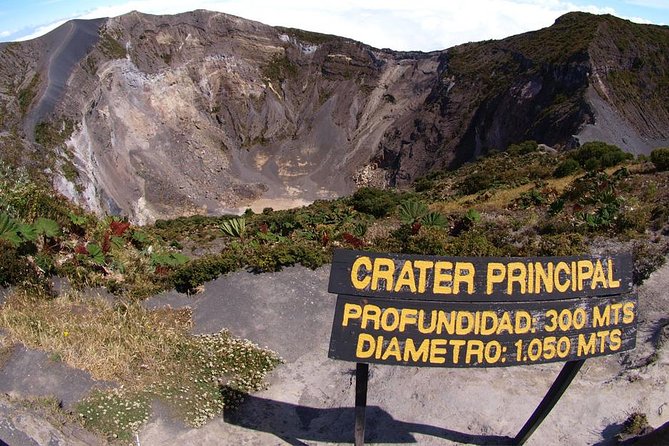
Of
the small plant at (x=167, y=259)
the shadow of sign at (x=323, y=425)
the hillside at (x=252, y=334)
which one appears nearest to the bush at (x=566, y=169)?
the hillside at (x=252, y=334)

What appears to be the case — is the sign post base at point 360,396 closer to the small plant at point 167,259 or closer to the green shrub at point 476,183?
the small plant at point 167,259

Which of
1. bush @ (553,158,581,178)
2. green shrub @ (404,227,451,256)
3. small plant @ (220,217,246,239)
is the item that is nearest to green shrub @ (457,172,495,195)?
bush @ (553,158,581,178)

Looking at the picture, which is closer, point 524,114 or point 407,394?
point 407,394

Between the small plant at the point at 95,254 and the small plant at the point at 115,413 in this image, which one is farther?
the small plant at the point at 95,254

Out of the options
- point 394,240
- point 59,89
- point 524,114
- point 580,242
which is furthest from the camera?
point 524,114

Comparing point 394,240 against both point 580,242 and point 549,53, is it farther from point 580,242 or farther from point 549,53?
point 549,53

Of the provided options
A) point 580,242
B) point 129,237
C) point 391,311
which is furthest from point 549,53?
point 391,311
